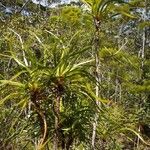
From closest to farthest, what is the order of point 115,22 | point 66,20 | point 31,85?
1. point 31,85
2. point 66,20
3. point 115,22

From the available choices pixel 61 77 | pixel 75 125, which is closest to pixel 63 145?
pixel 75 125

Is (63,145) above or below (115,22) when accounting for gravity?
below

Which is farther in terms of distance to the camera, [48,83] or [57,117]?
[57,117]

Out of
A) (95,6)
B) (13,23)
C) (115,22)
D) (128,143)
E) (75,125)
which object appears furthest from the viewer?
(115,22)

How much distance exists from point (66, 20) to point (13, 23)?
6.32 metres

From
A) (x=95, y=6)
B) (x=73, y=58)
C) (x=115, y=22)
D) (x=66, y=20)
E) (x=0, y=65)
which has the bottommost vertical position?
(x=73, y=58)

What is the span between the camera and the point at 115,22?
3294cm

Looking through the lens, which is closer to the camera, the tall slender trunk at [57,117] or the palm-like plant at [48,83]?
the palm-like plant at [48,83]

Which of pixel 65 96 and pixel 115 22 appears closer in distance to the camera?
pixel 65 96

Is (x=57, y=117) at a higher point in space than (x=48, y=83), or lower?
lower

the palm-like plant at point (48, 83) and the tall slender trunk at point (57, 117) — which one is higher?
the palm-like plant at point (48, 83)

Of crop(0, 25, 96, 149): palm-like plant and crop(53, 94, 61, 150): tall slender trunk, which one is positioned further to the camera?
crop(53, 94, 61, 150): tall slender trunk

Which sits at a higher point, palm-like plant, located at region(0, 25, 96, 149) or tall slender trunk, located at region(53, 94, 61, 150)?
palm-like plant, located at region(0, 25, 96, 149)

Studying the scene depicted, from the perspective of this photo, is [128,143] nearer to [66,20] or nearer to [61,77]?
[66,20]
